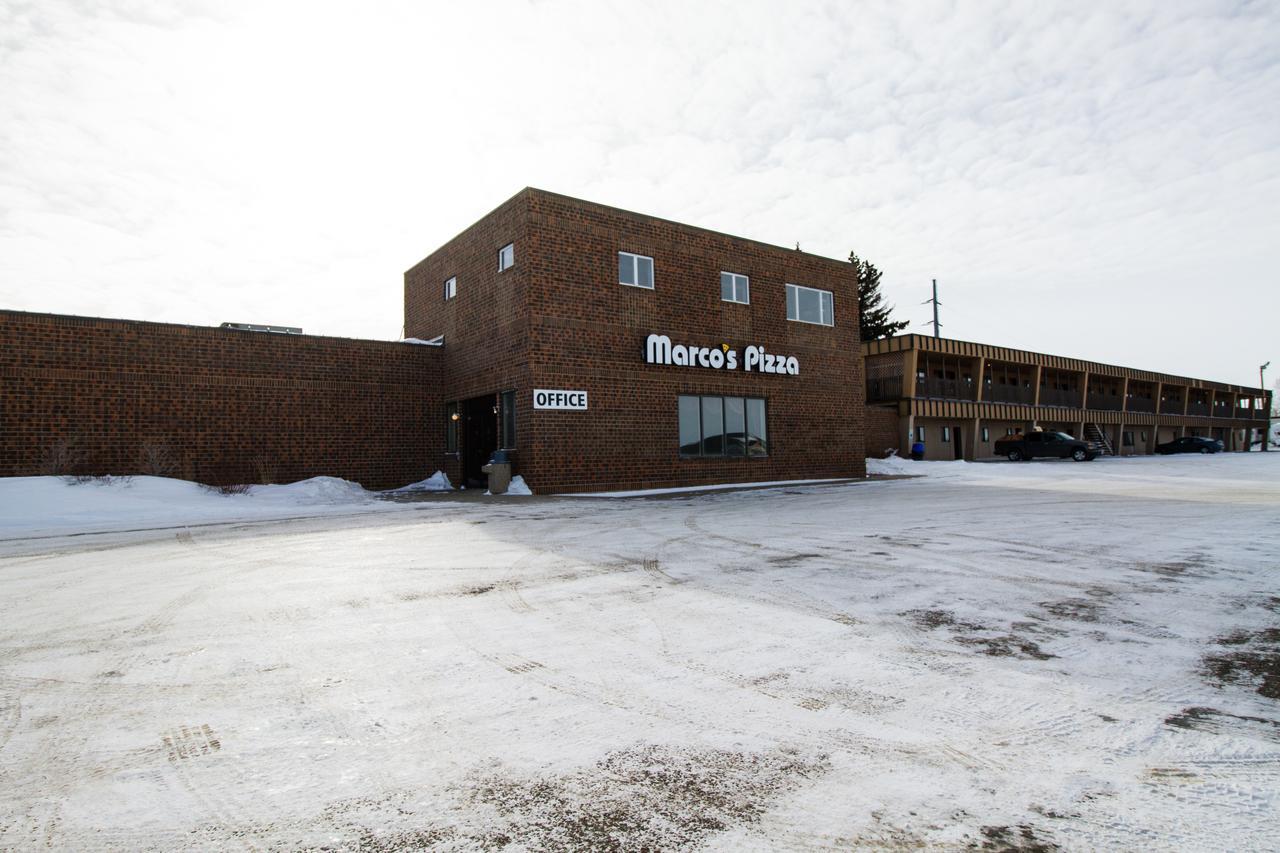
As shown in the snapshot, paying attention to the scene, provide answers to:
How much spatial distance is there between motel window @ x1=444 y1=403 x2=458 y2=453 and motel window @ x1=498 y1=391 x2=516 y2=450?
121 inches

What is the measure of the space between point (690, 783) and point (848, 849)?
62 cm

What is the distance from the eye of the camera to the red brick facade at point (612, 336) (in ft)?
58.4

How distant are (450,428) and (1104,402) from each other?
45.8 metres

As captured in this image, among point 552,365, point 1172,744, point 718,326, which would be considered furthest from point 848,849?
point 718,326

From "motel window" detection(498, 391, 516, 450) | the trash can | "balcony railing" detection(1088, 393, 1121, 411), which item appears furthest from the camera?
"balcony railing" detection(1088, 393, 1121, 411)

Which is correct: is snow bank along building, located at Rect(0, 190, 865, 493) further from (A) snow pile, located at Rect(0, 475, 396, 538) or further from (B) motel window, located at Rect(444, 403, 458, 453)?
(A) snow pile, located at Rect(0, 475, 396, 538)

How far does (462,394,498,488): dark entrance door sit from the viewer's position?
803 inches

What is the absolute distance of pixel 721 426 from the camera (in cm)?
2088

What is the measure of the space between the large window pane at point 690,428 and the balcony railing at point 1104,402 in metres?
38.3

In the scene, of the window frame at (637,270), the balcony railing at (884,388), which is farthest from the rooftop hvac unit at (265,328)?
the balcony railing at (884,388)

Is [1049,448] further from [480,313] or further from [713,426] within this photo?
[480,313]

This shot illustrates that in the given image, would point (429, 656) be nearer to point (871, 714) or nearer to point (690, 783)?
point (690, 783)

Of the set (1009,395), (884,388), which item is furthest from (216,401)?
(1009,395)

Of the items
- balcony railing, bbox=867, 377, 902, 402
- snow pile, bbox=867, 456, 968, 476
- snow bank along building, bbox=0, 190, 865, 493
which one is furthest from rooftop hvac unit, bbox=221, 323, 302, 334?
balcony railing, bbox=867, 377, 902, 402
